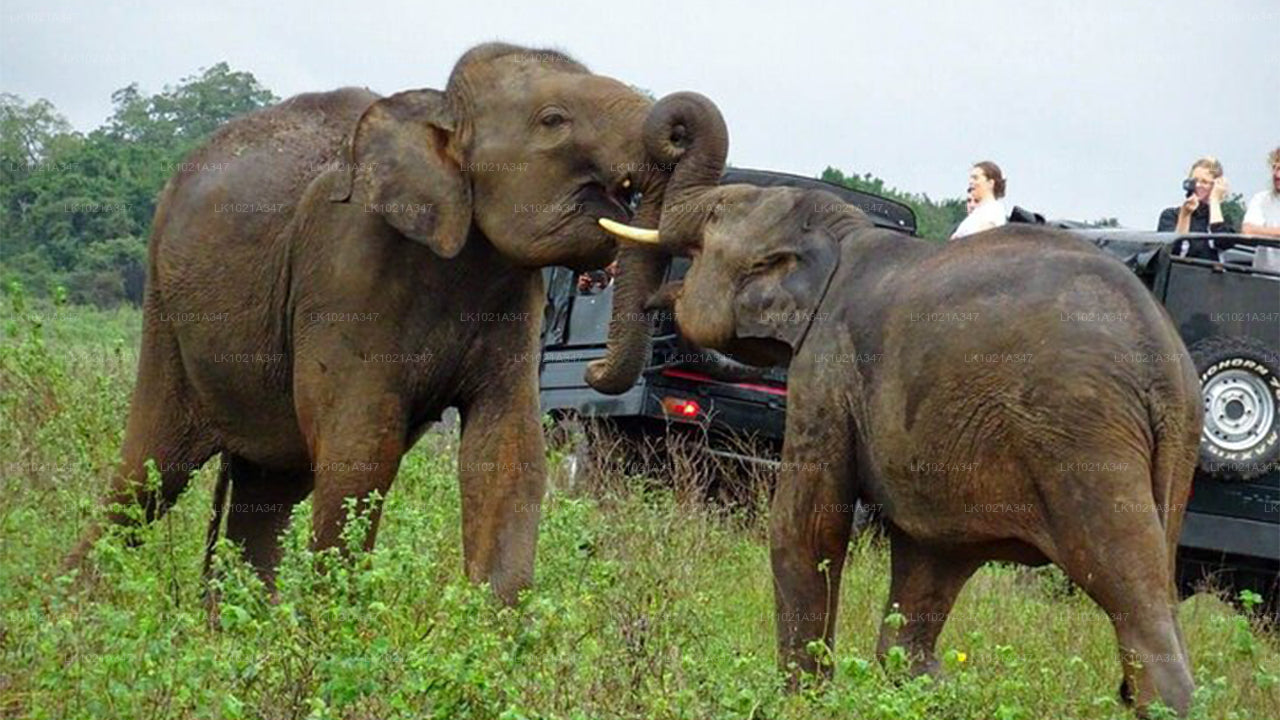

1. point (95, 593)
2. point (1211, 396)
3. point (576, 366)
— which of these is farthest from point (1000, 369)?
point (576, 366)

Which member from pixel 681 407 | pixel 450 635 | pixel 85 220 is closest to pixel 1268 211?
pixel 681 407

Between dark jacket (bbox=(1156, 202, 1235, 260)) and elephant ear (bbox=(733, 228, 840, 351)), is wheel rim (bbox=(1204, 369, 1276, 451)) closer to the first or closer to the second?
dark jacket (bbox=(1156, 202, 1235, 260))

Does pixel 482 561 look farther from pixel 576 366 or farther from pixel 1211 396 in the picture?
pixel 576 366

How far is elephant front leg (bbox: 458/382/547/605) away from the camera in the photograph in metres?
9.57

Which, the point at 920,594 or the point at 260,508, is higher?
the point at 920,594

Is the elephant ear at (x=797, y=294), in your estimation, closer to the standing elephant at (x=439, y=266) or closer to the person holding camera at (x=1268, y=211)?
the standing elephant at (x=439, y=266)

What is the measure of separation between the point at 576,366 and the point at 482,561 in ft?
22.1

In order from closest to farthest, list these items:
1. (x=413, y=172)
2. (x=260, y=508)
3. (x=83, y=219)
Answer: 1. (x=413, y=172)
2. (x=260, y=508)
3. (x=83, y=219)

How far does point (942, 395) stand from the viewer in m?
9.00

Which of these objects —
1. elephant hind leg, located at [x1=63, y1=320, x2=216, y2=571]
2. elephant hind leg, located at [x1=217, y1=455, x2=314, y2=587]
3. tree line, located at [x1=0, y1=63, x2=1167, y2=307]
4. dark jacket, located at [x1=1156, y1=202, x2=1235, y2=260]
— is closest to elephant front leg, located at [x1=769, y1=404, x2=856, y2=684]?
elephant hind leg, located at [x1=217, y1=455, x2=314, y2=587]

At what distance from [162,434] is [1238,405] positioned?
538 cm

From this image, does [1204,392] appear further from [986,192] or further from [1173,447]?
[1173,447]

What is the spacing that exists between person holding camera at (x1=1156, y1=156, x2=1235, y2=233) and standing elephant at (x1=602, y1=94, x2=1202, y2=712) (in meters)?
5.72

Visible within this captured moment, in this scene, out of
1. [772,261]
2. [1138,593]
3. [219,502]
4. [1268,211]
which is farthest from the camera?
[1268,211]
